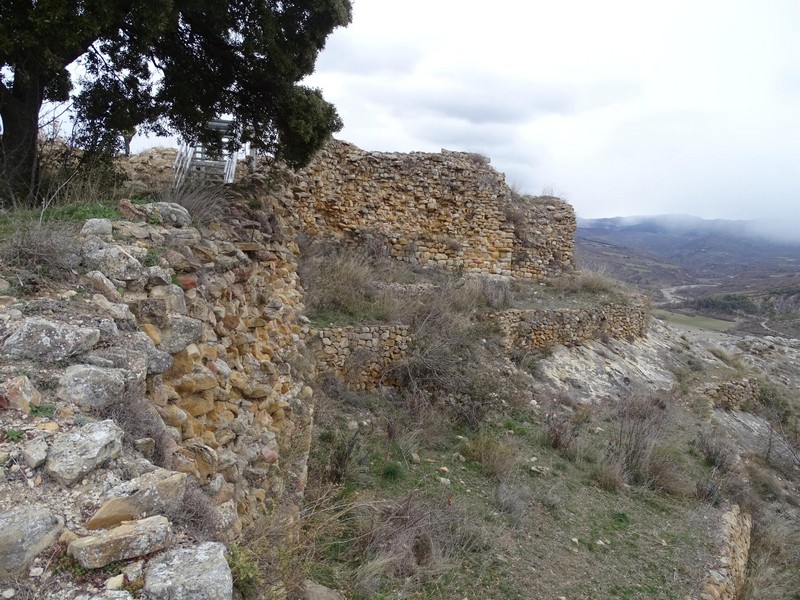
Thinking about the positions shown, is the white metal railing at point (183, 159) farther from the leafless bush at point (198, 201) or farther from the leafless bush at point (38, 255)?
the leafless bush at point (38, 255)

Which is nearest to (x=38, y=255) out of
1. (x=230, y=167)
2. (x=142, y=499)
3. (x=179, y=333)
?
(x=179, y=333)

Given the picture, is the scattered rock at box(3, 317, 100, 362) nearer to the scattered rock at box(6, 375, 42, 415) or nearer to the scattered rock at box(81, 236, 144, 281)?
the scattered rock at box(6, 375, 42, 415)

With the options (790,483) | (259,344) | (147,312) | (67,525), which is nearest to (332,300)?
(259,344)

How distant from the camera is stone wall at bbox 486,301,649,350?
1059 cm

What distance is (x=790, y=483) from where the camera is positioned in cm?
959

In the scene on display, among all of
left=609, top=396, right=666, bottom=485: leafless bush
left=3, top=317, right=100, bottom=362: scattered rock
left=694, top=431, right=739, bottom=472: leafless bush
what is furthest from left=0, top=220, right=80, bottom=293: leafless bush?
left=694, top=431, right=739, bottom=472: leafless bush

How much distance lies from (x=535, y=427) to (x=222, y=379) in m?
5.83

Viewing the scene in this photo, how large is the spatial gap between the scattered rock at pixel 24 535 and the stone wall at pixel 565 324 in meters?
9.08

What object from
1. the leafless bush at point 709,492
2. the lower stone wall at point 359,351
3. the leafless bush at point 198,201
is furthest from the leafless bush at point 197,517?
the leafless bush at point 709,492

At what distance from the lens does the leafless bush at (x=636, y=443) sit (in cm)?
716

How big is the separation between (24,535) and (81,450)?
0.36 meters

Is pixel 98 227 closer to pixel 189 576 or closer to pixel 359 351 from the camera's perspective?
pixel 189 576

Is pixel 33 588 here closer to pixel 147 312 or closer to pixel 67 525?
pixel 67 525

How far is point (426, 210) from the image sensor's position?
12695mm
